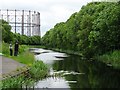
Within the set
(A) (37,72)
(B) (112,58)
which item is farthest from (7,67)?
(B) (112,58)

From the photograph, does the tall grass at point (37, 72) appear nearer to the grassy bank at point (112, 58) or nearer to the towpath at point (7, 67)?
the towpath at point (7, 67)

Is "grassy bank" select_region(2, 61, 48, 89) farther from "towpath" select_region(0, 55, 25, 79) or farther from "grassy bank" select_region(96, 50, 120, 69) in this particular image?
"grassy bank" select_region(96, 50, 120, 69)

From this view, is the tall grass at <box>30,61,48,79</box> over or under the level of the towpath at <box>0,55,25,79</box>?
under

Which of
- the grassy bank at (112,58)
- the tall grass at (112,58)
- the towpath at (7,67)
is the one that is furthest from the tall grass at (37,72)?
the tall grass at (112,58)

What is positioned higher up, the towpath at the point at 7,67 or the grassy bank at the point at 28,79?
the towpath at the point at 7,67

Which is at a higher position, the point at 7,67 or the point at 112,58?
the point at 7,67

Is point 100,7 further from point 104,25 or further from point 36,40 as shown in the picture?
point 36,40

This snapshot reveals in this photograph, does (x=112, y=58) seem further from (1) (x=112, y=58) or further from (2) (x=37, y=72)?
(2) (x=37, y=72)

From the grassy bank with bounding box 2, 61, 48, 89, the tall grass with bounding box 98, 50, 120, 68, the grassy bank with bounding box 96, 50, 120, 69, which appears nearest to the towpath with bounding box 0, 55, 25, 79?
the grassy bank with bounding box 2, 61, 48, 89

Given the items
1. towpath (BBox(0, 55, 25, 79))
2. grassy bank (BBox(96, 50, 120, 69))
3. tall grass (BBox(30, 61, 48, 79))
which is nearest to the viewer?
towpath (BBox(0, 55, 25, 79))

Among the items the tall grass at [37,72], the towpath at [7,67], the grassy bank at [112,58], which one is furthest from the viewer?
the grassy bank at [112,58]

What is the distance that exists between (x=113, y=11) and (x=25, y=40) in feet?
358

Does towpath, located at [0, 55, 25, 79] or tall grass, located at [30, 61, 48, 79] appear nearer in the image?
towpath, located at [0, 55, 25, 79]

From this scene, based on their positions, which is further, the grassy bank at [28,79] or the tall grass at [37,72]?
the tall grass at [37,72]
